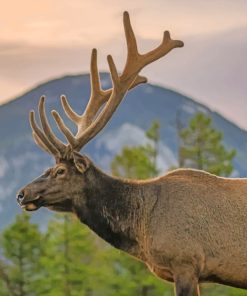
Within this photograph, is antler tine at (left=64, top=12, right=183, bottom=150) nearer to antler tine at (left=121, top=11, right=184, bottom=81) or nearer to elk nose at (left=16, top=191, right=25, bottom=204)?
antler tine at (left=121, top=11, right=184, bottom=81)

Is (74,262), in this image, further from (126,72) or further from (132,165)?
(126,72)

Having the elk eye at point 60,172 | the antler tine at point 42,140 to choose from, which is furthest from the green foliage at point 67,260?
the elk eye at point 60,172

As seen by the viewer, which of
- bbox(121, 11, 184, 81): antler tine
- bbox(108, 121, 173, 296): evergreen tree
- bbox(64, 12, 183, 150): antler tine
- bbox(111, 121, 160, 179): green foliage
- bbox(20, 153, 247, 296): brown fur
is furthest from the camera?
bbox(111, 121, 160, 179): green foliage

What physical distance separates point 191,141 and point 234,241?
27534 millimetres

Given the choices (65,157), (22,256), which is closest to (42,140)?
(65,157)

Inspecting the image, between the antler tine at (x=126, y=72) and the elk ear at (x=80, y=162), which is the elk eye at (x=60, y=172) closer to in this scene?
the elk ear at (x=80, y=162)

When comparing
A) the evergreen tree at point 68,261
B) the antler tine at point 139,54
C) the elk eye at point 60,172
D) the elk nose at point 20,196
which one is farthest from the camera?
the evergreen tree at point 68,261

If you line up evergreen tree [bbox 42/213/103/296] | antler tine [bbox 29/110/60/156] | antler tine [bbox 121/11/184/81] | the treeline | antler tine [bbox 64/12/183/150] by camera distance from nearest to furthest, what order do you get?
antler tine [bbox 29/110/60/156]
antler tine [bbox 64/12/183/150]
antler tine [bbox 121/11/184/81]
the treeline
evergreen tree [bbox 42/213/103/296]

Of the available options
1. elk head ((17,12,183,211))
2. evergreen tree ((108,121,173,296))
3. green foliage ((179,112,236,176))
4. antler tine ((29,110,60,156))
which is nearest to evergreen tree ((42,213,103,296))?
evergreen tree ((108,121,173,296))

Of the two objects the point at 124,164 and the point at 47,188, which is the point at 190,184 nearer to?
the point at 47,188

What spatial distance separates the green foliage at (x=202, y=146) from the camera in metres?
36.7

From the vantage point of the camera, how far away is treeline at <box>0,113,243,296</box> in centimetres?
3189

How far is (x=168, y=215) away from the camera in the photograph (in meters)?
10.9

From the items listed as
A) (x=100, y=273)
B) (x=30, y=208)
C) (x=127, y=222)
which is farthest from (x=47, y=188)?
(x=100, y=273)
